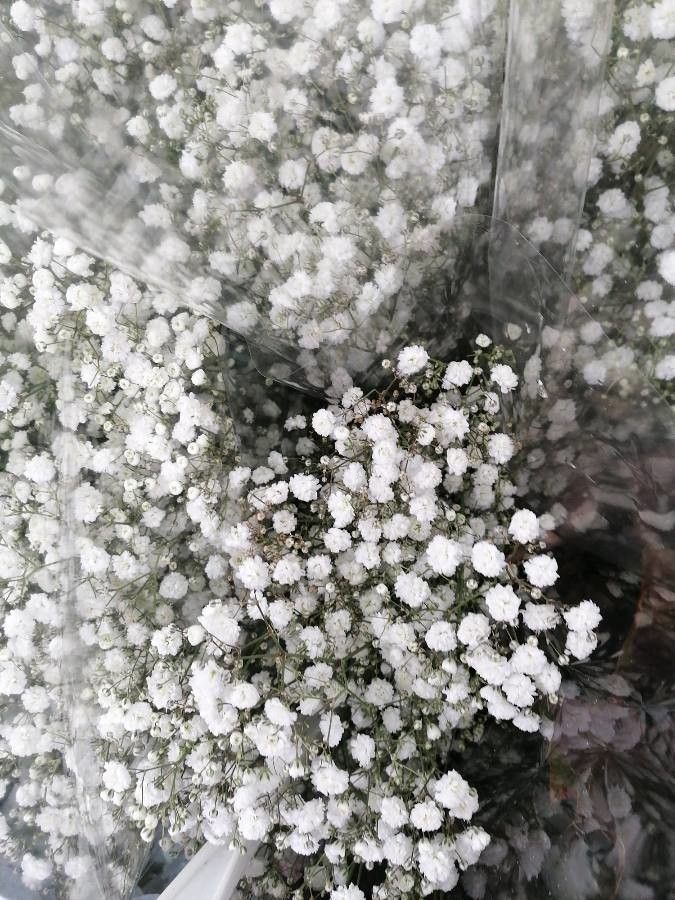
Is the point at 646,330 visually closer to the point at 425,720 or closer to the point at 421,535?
the point at 421,535

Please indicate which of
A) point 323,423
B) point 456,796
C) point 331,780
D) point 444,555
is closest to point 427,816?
point 456,796

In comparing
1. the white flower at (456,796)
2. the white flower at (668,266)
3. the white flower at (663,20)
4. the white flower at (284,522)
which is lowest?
the white flower at (456,796)

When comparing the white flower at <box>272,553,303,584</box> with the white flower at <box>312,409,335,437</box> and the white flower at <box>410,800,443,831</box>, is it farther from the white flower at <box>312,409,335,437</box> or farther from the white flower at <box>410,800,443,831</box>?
the white flower at <box>410,800,443,831</box>

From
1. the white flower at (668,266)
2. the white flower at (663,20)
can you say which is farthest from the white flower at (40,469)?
the white flower at (663,20)

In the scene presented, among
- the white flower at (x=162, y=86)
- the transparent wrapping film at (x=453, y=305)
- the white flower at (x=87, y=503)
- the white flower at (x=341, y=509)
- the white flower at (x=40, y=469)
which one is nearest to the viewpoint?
the transparent wrapping film at (x=453, y=305)

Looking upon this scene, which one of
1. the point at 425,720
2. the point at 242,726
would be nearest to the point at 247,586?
the point at 242,726

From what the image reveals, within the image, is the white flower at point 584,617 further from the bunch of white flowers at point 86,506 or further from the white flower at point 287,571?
the bunch of white flowers at point 86,506
